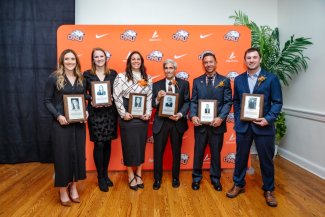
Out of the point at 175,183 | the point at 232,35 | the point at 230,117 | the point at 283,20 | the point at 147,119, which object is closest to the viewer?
the point at 147,119

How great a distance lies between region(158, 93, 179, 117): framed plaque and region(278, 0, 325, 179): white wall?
2.05 m

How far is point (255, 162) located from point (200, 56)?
1.93 metres

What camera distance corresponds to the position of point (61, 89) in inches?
97.7

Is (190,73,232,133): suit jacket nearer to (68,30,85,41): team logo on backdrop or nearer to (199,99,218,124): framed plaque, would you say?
(199,99,218,124): framed plaque

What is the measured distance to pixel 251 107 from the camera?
8.57 ft

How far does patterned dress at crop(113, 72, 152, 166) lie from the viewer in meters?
2.88

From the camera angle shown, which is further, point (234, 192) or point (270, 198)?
point (234, 192)

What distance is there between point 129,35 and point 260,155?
2.26 m

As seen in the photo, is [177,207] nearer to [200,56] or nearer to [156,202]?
[156,202]

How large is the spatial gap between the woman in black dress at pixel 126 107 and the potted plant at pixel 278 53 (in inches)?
76.8

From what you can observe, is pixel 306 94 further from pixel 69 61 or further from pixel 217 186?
pixel 69 61

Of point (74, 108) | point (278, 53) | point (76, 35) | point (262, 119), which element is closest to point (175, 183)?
point (262, 119)

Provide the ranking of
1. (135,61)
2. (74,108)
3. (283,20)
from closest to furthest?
(74,108) < (135,61) < (283,20)

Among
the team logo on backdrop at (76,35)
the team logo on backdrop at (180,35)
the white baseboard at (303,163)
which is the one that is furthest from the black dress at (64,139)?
the white baseboard at (303,163)
